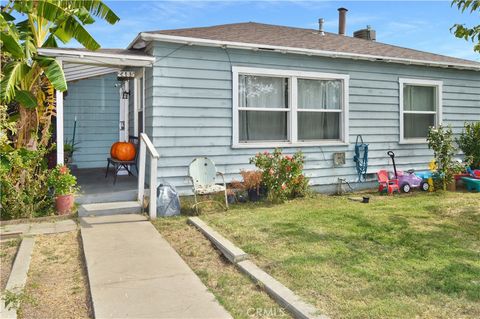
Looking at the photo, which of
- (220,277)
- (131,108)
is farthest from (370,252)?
(131,108)

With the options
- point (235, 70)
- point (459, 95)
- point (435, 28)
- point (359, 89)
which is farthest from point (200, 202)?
point (459, 95)

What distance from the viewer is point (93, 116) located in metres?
10.7

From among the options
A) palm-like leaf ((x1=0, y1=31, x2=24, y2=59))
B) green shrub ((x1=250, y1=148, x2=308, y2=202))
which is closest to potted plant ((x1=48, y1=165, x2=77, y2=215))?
palm-like leaf ((x1=0, y1=31, x2=24, y2=59))

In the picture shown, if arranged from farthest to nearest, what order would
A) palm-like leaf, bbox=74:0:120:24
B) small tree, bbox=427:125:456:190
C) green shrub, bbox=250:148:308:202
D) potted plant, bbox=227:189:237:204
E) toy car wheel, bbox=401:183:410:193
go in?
small tree, bbox=427:125:456:190, toy car wheel, bbox=401:183:410:193, potted plant, bbox=227:189:237:204, green shrub, bbox=250:148:308:202, palm-like leaf, bbox=74:0:120:24

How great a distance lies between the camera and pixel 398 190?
903 centimetres

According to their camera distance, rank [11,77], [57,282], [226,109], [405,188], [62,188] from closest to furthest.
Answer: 1. [57,282]
2. [11,77]
3. [62,188]
4. [226,109]
5. [405,188]

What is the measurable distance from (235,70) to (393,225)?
13.2ft

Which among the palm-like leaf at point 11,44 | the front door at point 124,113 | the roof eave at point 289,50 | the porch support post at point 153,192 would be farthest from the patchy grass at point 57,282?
the front door at point 124,113

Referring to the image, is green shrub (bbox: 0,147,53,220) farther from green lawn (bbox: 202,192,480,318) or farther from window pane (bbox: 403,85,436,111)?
window pane (bbox: 403,85,436,111)

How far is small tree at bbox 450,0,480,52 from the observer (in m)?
6.04

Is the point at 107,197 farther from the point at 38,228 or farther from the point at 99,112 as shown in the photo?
the point at 99,112

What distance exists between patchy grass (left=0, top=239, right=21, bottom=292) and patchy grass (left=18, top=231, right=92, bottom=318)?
0.21 meters

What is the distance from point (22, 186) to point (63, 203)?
26.4 inches

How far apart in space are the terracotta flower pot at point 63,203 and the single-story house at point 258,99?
32.0 inches
